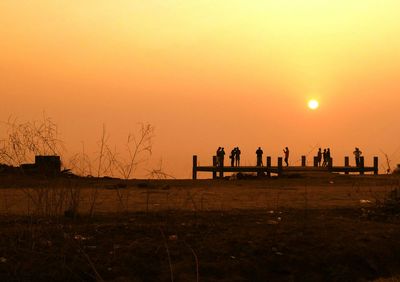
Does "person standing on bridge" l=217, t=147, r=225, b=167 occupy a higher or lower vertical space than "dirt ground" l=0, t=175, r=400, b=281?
higher

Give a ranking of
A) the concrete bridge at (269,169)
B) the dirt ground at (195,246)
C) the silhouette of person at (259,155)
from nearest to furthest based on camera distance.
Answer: the dirt ground at (195,246) → the concrete bridge at (269,169) → the silhouette of person at (259,155)

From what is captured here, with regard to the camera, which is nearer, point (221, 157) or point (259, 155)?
point (221, 157)

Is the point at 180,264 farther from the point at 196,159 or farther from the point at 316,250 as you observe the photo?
the point at 196,159

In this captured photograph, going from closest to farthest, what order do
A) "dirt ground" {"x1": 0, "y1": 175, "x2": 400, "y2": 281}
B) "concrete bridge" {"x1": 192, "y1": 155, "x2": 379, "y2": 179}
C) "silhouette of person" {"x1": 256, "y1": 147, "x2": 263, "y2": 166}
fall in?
"dirt ground" {"x1": 0, "y1": 175, "x2": 400, "y2": 281}
"concrete bridge" {"x1": 192, "y1": 155, "x2": 379, "y2": 179}
"silhouette of person" {"x1": 256, "y1": 147, "x2": 263, "y2": 166}

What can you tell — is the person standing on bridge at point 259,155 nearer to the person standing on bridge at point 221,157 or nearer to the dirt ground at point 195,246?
the person standing on bridge at point 221,157

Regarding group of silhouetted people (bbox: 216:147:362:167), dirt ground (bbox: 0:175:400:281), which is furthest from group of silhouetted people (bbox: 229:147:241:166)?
dirt ground (bbox: 0:175:400:281)

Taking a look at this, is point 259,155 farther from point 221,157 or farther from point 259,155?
point 221,157

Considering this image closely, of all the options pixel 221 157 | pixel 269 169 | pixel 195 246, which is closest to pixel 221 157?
pixel 221 157

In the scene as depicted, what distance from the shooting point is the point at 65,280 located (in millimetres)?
7043

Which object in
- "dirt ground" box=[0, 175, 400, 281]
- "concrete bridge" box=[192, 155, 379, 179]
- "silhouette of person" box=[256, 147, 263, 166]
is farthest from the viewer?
"silhouette of person" box=[256, 147, 263, 166]

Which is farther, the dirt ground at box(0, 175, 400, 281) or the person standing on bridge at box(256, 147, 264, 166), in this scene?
the person standing on bridge at box(256, 147, 264, 166)

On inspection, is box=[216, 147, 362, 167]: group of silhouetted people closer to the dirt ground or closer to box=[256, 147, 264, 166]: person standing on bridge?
box=[256, 147, 264, 166]: person standing on bridge

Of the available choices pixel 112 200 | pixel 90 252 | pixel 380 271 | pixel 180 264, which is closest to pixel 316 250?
pixel 380 271

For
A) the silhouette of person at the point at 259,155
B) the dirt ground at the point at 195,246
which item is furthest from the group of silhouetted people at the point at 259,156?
the dirt ground at the point at 195,246
